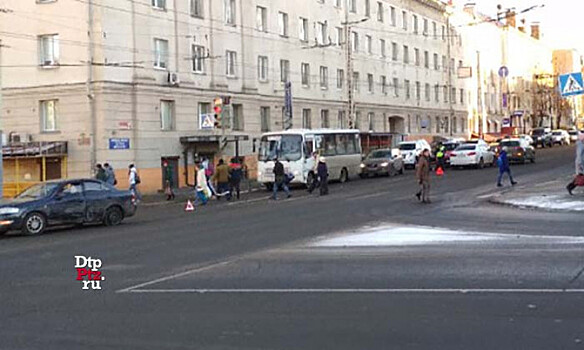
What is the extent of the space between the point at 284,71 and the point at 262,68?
2.66m

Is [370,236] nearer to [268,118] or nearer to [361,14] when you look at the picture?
[268,118]

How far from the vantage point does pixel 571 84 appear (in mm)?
22766

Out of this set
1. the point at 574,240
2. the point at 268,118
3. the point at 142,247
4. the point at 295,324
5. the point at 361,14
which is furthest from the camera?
the point at 361,14

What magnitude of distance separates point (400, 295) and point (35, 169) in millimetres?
Result: 32563

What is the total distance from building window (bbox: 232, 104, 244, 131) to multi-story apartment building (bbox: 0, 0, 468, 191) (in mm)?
65

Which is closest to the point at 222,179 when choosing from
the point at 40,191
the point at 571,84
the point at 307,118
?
the point at 40,191

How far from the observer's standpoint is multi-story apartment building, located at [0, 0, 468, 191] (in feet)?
123

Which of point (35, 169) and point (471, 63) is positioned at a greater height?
point (471, 63)

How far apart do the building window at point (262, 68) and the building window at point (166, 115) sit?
9181 mm

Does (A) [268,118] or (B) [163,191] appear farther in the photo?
(A) [268,118]

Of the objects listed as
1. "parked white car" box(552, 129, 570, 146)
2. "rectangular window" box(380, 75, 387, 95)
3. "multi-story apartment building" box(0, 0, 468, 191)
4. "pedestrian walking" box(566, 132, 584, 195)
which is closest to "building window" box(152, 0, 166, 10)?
"multi-story apartment building" box(0, 0, 468, 191)

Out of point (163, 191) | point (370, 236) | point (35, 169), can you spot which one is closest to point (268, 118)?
point (163, 191)

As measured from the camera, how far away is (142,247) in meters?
16.2

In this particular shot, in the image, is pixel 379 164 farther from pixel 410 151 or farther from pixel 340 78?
pixel 340 78
